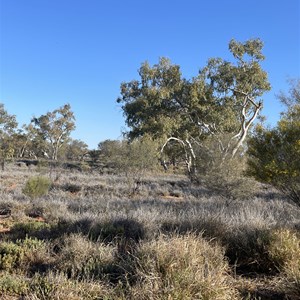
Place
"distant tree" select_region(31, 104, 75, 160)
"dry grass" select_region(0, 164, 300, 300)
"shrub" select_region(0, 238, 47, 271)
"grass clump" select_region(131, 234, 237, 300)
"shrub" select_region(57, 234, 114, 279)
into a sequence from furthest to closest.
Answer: "distant tree" select_region(31, 104, 75, 160) → "shrub" select_region(0, 238, 47, 271) → "shrub" select_region(57, 234, 114, 279) → "dry grass" select_region(0, 164, 300, 300) → "grass clump" select_region(131, 234, 237, 300)

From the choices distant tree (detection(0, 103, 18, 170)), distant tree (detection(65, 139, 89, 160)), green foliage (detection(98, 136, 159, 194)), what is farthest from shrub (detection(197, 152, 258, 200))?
distant tree (detection(65, 139, 89, 160))

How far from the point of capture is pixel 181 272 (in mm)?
4723

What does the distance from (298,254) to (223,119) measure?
967 inches

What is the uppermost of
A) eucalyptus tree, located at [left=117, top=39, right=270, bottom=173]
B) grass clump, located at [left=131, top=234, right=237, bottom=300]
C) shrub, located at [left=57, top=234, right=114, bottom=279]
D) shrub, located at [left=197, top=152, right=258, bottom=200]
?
eucalyptus tree, located at [left=117, top=39, right=270, bottom=173]

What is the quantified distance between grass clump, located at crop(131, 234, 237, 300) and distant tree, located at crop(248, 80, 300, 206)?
207cm

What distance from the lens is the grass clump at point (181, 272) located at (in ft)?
14.3

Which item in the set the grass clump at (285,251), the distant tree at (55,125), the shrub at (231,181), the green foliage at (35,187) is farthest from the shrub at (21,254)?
the distant tree at (55,125)

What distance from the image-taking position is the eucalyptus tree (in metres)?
28.8

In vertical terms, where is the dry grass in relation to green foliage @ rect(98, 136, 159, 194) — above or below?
below

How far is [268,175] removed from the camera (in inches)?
292

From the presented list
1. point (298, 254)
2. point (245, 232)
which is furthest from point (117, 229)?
point (298, 254)

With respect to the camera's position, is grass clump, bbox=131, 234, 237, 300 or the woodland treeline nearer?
grass clump, bbox=131, 234, 237, 300

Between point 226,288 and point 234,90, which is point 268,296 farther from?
point 234,90

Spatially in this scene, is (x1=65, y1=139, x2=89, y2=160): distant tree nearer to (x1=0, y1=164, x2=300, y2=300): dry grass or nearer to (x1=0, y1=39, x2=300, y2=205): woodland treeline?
(x1=0, y1=39, x2=300, y2=205): woodland treeline
